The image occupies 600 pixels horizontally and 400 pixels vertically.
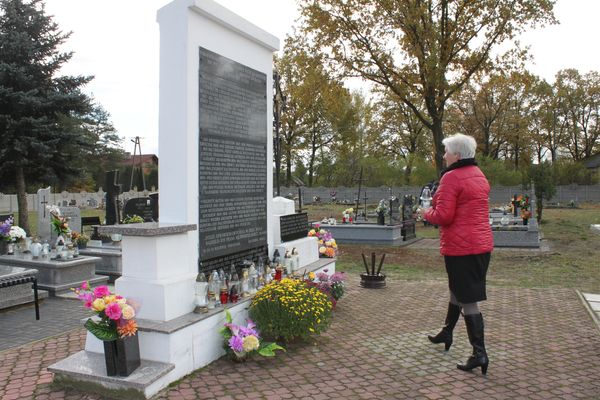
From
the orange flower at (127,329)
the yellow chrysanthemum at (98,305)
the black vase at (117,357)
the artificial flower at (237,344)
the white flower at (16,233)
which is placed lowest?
the artificial flower at (237,344)

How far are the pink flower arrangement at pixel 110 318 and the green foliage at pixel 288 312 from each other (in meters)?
1.56

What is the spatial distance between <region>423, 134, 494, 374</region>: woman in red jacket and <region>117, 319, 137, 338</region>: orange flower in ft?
9.54

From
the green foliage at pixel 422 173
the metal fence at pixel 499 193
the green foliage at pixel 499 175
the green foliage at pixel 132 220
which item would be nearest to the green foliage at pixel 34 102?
the green foliage at pixel 132 220

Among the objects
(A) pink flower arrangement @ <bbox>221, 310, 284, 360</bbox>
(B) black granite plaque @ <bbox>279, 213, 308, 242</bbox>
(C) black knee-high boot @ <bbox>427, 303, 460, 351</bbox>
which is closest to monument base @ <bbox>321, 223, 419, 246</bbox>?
(B) black granite plaque @ <bbox>279, 213, 308, 242</bbox>

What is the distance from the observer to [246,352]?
200 inches

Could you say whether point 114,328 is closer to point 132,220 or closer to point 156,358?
point 156,358

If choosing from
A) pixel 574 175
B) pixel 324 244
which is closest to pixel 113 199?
pixel 324 244

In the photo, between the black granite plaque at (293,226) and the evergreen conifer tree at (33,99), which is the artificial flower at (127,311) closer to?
the black granite plaque at (293,226)

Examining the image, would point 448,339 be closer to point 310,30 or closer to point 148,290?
point 148,290

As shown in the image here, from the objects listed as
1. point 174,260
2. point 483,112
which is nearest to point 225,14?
point 174,260

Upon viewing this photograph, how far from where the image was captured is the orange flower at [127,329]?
166 inches

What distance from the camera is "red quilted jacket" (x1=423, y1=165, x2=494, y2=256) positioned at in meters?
4.83

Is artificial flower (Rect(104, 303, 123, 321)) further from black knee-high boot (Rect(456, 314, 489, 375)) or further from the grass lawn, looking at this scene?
the grass lawn

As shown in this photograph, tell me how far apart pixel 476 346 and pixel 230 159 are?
3.46 m
